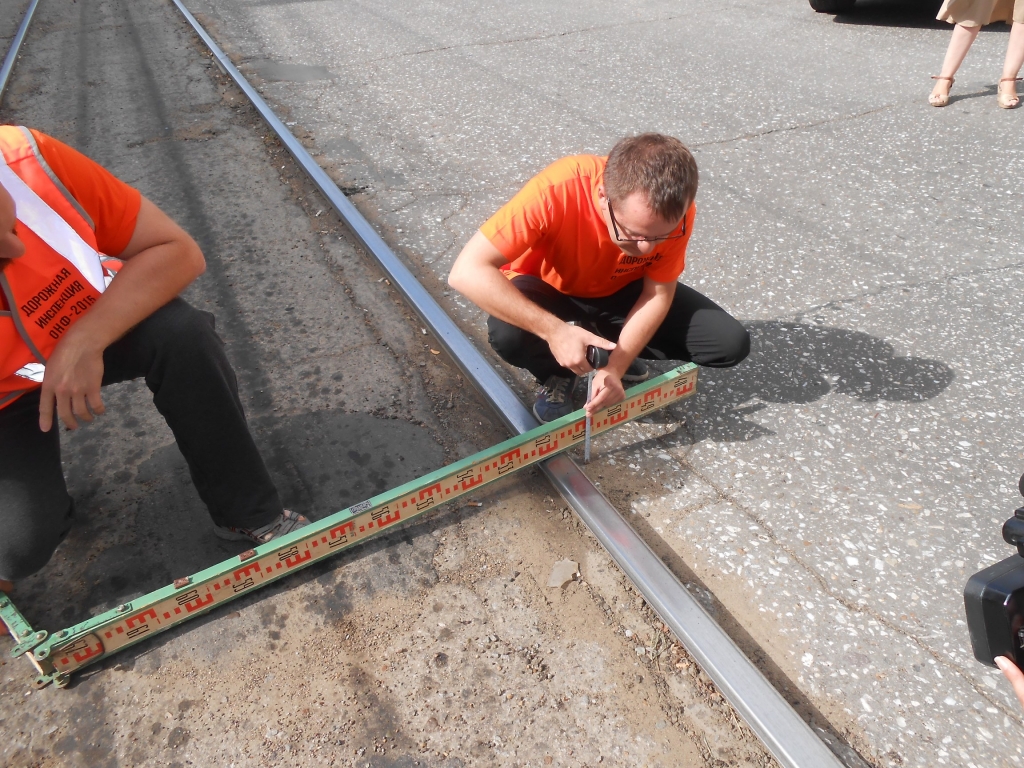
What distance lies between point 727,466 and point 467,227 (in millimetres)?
2271

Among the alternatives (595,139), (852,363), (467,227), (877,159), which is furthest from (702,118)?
(852,363)

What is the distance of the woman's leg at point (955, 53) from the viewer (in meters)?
5.41

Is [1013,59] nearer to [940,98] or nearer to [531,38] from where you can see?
[940,98]

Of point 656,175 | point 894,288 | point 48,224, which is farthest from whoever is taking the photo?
point 894,288

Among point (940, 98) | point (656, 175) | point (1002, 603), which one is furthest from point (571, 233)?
point (940, 98)

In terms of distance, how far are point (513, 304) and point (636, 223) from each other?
1.62 feet

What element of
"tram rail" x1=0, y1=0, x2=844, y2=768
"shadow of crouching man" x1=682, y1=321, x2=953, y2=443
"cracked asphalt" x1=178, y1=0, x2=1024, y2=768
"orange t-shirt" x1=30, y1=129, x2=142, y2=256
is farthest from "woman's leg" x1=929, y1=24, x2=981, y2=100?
"orange t-shirt" x1=30, y1=129, x2=142, y2=256

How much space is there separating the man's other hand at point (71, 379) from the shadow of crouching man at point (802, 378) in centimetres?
203

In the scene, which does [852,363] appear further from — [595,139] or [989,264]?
[595,139]

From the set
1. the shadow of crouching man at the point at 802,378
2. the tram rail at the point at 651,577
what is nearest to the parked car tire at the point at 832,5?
the shadow of crouching man at the point at 802,378

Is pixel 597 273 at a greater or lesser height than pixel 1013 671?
greater

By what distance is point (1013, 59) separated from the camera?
210 inches

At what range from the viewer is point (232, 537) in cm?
251

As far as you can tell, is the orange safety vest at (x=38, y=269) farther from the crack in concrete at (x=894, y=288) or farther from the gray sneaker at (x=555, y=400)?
the crack in concrete at (x=894, y=288)
